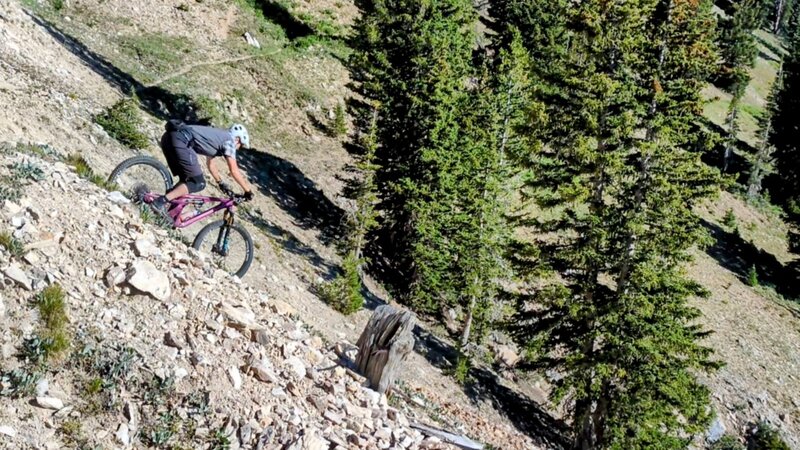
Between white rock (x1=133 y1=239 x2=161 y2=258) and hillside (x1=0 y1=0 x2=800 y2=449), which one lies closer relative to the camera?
hillside (x1=0 y1=0 x2=800 y2=449)

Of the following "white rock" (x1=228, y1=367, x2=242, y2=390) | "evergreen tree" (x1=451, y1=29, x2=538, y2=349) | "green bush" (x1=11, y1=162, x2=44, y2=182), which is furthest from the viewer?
"evergreen tree" (x1=451, y1=29, x2=538, y2=349)

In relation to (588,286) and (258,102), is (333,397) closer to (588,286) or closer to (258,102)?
(588,286)

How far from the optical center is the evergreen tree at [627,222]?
18.7 metres

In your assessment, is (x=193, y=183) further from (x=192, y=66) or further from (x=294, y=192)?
(x=192, y=66)

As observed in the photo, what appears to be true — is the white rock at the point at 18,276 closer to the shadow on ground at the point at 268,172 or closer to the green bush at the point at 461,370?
the green bush at the point at 461,370

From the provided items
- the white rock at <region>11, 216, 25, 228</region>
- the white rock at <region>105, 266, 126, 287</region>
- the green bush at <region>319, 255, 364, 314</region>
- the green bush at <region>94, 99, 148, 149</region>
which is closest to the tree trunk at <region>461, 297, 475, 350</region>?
the green bush at <region>319, 255, 364, 314</region>

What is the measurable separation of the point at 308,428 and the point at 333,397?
886 millimetres

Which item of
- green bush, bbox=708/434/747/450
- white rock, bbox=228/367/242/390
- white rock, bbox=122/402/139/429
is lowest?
green bush, bbox=708/434/747/450

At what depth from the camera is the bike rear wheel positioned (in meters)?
10.9

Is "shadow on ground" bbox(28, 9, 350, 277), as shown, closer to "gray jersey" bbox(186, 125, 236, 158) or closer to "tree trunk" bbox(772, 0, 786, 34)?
"gray jersey" bbox(186, 125, 236, 158)

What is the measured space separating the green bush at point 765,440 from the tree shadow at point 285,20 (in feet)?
132

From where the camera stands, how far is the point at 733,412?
30.9m

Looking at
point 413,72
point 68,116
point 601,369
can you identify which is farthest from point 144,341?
point 413,72

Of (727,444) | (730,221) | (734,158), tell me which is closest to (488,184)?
(727,444)
